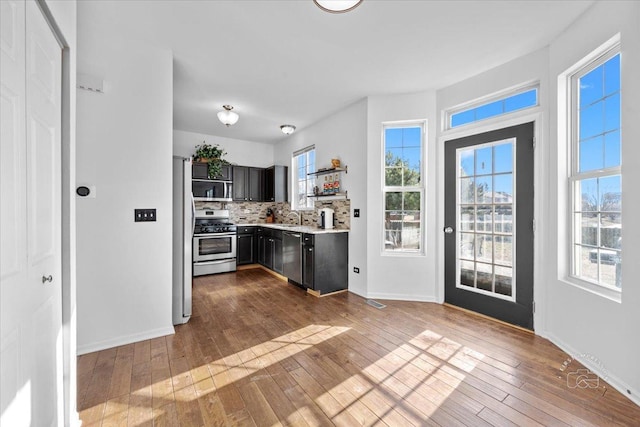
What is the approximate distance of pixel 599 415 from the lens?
169cm

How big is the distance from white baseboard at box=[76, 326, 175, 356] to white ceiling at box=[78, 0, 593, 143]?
7.71ft

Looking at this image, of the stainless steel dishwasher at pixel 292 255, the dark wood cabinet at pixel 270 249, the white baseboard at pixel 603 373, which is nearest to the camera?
the white baseboard at pixel 603 373

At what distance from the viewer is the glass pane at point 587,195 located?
7.48 ft

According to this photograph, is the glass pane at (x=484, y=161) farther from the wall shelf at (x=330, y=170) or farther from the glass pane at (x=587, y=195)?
the wall shelf at (x=330, y=170)

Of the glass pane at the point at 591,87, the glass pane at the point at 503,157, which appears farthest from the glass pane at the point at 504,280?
the glass pane at the point at 591,87

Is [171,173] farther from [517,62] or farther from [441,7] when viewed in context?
[517,62]

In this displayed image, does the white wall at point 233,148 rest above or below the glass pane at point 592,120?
above

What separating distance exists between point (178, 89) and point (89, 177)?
1.84 metres

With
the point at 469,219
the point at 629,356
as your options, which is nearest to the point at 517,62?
the point at 469,219

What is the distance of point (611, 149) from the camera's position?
213 cm

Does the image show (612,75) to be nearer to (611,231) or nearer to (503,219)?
(611,231)

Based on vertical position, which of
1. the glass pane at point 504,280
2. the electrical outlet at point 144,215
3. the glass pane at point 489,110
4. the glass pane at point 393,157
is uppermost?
the glass pane at point 489,110

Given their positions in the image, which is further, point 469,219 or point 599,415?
point 469,219

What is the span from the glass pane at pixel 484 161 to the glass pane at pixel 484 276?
1056 millimetres
